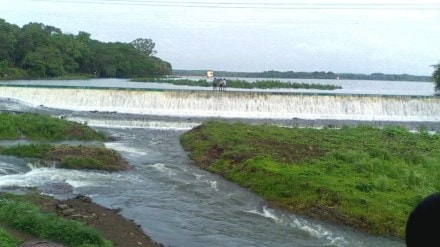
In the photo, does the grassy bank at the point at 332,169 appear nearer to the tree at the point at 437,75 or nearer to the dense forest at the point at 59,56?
the tree at the point at 437,75

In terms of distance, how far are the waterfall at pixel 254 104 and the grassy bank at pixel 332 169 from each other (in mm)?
9961

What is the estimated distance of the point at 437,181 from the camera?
53.5 ft

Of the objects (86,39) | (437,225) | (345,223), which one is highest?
(86,39)

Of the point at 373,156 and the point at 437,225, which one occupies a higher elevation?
the point at 437,225

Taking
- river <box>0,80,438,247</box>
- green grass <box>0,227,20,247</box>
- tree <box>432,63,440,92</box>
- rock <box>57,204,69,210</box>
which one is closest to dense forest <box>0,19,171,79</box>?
river <box>0,80,438,247</box>

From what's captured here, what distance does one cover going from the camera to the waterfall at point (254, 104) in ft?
121

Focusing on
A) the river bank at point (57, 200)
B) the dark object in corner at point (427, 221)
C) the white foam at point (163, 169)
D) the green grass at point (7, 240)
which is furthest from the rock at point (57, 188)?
the dark object in corner at point (427, 221)

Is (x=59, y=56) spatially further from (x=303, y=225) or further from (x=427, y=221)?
(x=427, y=221)

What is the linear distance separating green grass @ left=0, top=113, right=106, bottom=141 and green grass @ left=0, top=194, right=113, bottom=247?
1479cm

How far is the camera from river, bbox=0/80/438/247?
1186cm

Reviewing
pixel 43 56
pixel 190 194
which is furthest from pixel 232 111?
pixel 43 56

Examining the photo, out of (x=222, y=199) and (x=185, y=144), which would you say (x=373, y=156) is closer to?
(x=222, y=199)

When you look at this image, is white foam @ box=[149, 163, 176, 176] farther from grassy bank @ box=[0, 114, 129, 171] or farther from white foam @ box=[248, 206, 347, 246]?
white foam @ box=[248, 206, 347, 246]

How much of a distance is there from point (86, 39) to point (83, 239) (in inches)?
3550
